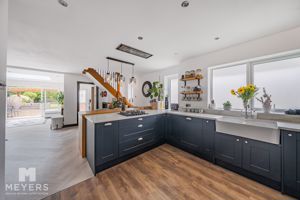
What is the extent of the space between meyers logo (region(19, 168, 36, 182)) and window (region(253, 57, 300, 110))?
4427 millimetres

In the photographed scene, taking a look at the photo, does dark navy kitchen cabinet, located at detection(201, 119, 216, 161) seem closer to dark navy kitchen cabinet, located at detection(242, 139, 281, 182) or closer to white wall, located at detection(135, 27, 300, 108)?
dark navy kitchen cabinet, located at detection(242, 139, 281, 182)

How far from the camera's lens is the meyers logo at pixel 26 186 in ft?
5.05

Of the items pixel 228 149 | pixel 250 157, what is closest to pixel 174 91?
pixel 228 149

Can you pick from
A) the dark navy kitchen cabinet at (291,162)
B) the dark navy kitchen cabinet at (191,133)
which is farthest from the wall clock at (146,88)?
the dark navy kitchen cabinet at (291,162)

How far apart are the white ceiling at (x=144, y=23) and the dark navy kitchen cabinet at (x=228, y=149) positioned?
1.88m

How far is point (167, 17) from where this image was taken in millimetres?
1576

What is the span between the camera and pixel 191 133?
2.60 metres

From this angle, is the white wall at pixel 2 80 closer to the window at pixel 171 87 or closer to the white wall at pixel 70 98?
the window at pixel 171 87

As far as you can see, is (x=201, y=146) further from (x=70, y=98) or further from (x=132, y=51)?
(x=70, y=98)

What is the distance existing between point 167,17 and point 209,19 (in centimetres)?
61

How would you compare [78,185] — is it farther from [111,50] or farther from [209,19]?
[209,19]

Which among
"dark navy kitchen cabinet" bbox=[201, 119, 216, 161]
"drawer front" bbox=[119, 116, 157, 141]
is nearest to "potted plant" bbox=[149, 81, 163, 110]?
"drawer front" bbox=[119, 116, 157, 141]

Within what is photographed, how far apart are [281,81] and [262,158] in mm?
1543

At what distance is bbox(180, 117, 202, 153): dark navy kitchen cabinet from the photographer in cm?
246
